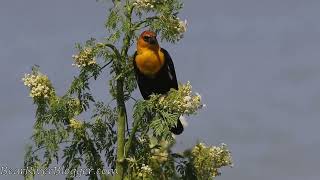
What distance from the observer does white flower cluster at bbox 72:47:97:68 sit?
12.1m

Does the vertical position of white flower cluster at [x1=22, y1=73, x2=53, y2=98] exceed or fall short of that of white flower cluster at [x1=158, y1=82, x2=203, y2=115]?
it exceeds it

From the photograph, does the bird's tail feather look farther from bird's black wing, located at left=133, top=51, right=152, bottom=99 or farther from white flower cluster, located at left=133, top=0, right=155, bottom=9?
white flower cluster, located at left=133, top=0, right=155, bottom=9

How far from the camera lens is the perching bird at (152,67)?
12.2m

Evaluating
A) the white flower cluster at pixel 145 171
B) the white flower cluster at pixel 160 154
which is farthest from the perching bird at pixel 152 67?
the white flower cluster at pixel 145 171

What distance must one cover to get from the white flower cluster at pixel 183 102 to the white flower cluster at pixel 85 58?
191 centimetres

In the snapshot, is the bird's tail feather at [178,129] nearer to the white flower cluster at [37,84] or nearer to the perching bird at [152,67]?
the perching bird at [152,67]

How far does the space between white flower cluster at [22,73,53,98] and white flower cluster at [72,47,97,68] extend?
1.99 ft

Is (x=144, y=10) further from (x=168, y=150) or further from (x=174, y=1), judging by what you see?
(x=168, y=150)

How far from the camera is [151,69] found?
12336 millimetres

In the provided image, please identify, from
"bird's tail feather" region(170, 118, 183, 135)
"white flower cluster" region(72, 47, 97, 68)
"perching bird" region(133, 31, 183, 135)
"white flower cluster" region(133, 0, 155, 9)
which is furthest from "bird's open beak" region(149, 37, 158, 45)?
"bird's tail feather" region(170, 118, 183, 135)

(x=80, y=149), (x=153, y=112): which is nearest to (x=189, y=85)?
(x=153, y=112)

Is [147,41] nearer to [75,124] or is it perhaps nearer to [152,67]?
[152,67]

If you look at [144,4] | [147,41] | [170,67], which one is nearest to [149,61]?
[147,41]

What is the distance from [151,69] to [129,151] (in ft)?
5.00
